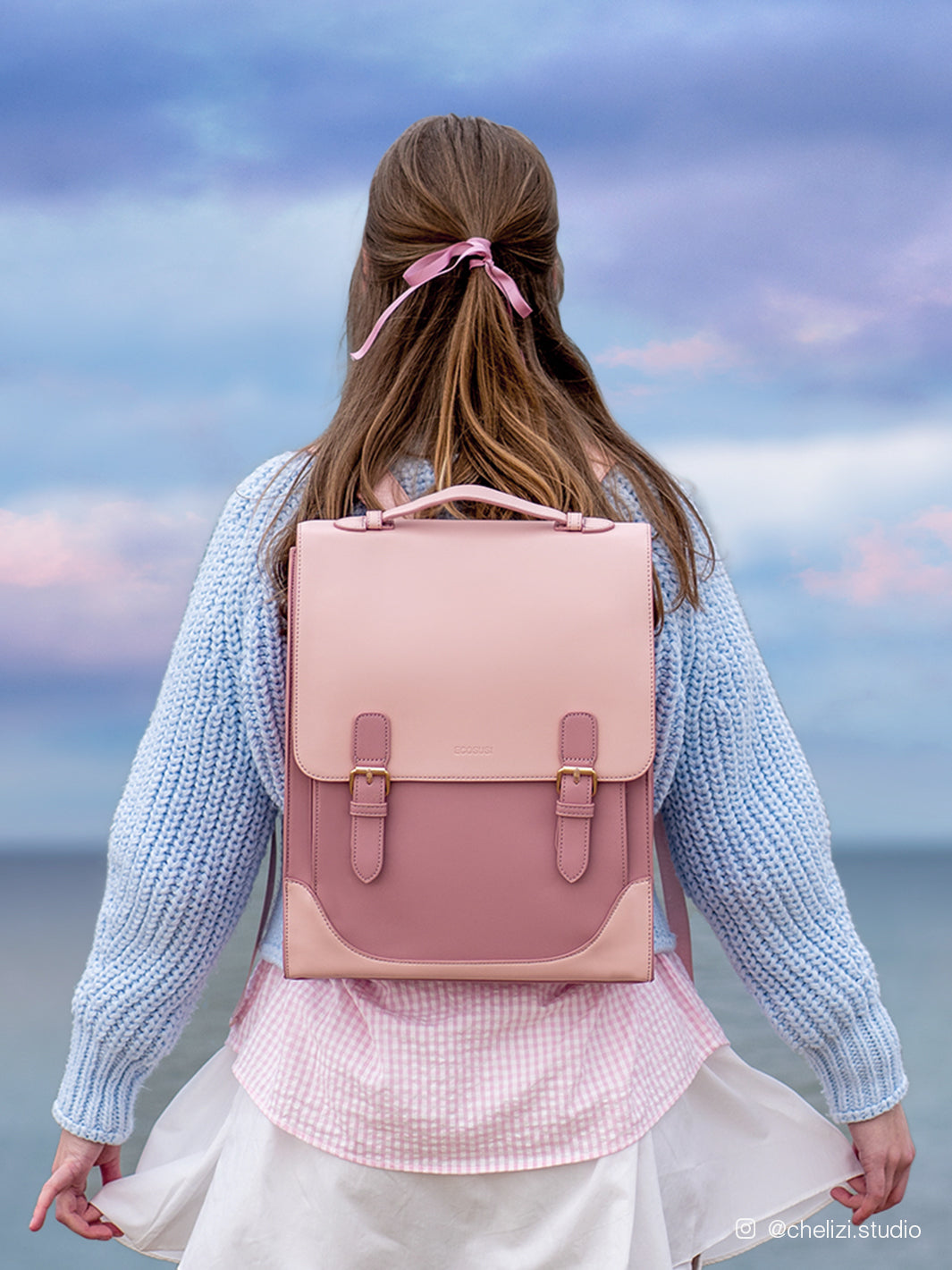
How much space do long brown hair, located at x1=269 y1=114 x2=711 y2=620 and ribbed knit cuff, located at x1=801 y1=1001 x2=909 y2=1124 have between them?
1.15 feet

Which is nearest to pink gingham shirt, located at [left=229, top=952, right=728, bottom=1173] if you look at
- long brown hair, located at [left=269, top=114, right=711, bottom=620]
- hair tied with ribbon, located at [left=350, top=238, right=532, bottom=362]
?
long brown hair, located at [left=269, top=114, right=711, bottom=620]

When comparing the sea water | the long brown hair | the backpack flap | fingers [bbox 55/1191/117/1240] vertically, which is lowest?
the sea water

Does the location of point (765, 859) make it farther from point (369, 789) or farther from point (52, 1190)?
point (52, 1190)

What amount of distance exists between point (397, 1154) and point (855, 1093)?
349 mm

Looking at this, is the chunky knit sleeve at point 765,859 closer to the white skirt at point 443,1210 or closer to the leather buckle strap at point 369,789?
the white skirt at point 443,1210

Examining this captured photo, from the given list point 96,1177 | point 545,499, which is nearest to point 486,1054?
point 545,499

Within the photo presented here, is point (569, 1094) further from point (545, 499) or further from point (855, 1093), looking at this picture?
→ point (545, 499)

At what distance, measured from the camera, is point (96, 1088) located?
0.96m

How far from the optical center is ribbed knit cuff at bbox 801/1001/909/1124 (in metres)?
0.95

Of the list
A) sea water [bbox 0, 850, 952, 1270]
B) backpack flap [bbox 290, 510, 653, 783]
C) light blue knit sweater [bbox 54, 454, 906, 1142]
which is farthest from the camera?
sea water [bbox 0, 850, 952, 1270]

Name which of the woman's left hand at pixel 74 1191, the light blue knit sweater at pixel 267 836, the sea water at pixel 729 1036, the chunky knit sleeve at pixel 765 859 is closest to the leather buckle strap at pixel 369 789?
the light blue knit sweater at pixel 267 836

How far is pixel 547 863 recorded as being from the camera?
0.80m

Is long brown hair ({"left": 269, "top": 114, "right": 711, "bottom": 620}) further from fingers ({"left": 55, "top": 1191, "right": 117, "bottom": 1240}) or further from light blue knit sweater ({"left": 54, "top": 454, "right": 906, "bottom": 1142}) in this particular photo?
fingers ({"left": 55, "top": 1191, "right": 117, "bottom": 1240})

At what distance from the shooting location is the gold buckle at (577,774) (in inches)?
31.3
